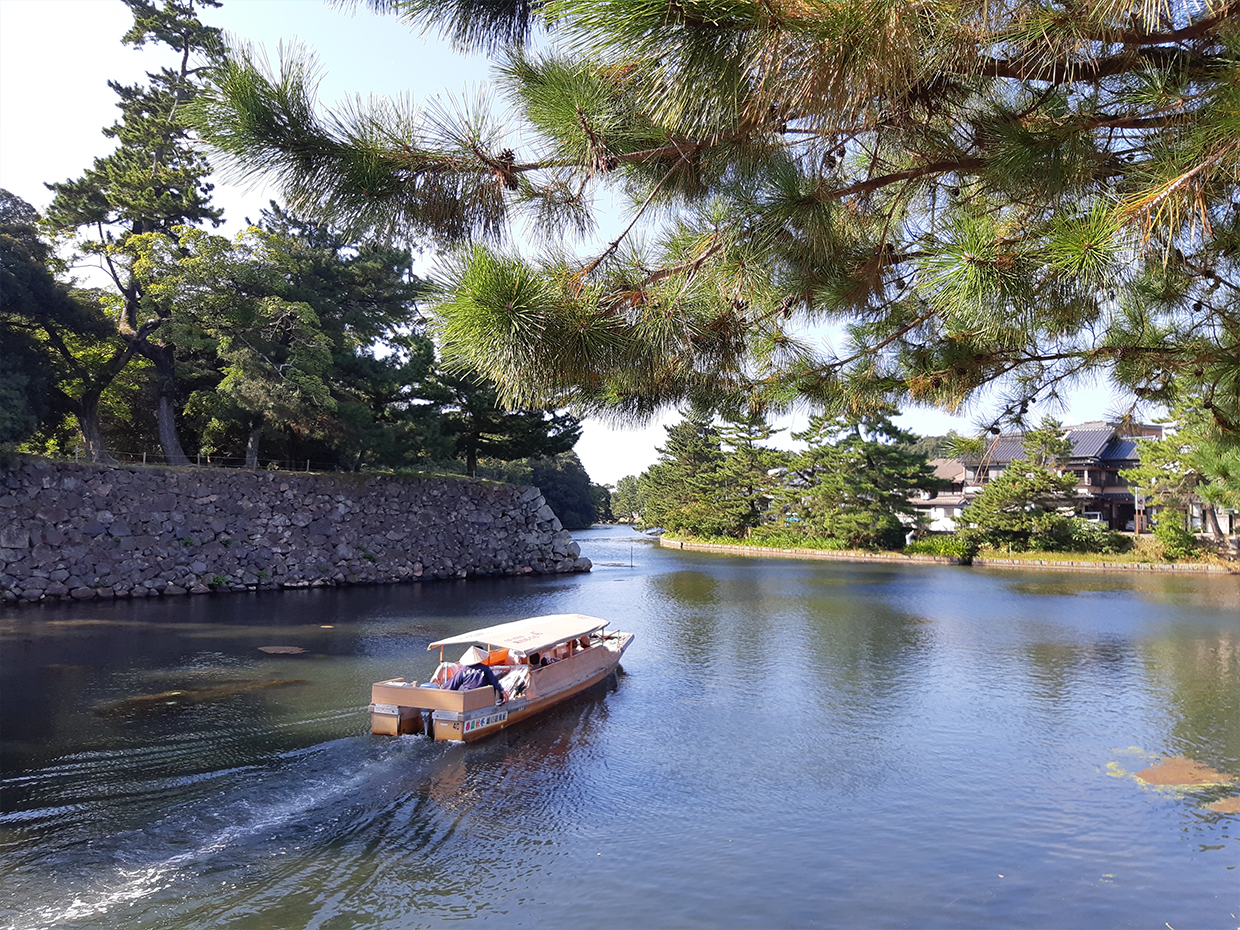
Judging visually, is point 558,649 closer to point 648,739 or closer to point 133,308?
point 648,739

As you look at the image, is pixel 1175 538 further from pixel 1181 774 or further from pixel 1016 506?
pixel 1181 774

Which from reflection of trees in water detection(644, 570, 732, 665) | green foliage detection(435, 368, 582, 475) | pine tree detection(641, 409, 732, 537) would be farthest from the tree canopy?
pine tree detection(641, 409, 732, 537)

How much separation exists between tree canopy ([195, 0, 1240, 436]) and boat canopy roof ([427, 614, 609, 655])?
571 cm

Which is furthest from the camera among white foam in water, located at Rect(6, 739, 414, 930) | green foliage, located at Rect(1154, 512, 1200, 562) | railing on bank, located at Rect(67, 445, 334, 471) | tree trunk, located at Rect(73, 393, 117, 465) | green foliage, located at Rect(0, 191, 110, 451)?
green foliage, located at Rect(1154, 512, 1200, 562)

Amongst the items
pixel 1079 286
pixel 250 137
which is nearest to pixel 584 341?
pixel 250 137

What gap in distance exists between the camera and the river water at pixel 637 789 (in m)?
4.80

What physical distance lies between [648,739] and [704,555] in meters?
24.2

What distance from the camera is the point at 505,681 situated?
8.51 m

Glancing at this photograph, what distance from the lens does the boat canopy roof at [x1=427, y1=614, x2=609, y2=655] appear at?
8.76m

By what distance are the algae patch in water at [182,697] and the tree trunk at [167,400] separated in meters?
10.7

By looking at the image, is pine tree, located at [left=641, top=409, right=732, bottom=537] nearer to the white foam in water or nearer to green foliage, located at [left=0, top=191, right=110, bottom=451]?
green foliage, located at [left=0, top=191, right=110, bottom=451]

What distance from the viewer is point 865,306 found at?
396 cm

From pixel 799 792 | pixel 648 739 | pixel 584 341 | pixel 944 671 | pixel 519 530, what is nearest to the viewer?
pixel 584 341

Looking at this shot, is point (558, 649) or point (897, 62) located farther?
point (558, 649)
